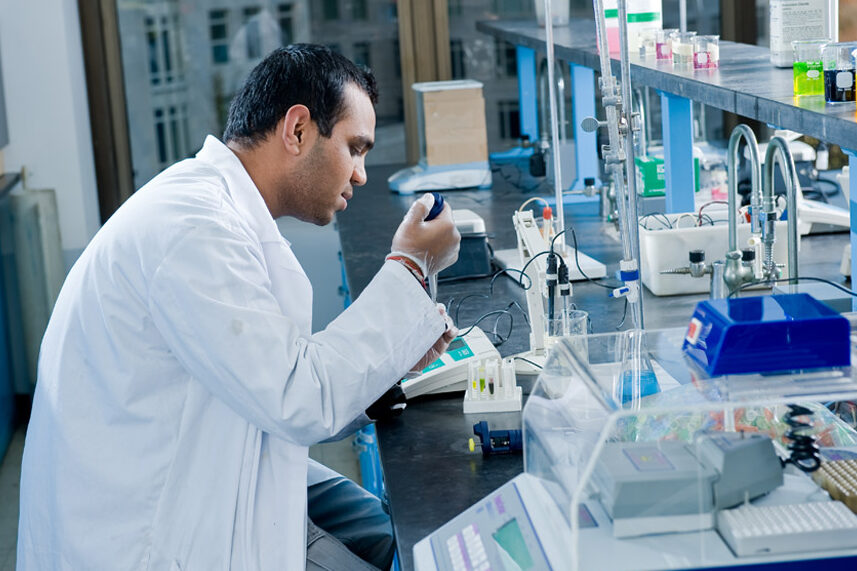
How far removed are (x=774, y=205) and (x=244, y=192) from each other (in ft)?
2.72

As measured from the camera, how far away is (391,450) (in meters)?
1.64

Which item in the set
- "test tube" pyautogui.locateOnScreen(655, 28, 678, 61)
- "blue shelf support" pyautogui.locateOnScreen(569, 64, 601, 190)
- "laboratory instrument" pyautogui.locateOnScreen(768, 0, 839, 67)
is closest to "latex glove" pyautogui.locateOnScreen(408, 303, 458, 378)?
"laboratory instrument" pyautogui.locateOnScreen(768, 0, 839, 67)

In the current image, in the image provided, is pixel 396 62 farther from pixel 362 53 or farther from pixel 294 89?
pixel 294 89

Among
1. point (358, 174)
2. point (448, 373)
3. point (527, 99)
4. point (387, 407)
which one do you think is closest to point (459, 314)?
point (448, 373)

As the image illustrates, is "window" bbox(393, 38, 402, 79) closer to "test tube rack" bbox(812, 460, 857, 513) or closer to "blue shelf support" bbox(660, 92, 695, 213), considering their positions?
"blue shelf support" bbox(660, 92, 695, 213)

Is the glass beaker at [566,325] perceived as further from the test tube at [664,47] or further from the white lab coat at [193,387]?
the test tube at [664,47]

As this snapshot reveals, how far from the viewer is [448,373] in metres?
1.87

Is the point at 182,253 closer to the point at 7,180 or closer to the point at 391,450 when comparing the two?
the point at 391,450

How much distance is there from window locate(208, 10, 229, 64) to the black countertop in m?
1.97

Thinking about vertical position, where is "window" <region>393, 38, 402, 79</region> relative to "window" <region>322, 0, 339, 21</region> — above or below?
below

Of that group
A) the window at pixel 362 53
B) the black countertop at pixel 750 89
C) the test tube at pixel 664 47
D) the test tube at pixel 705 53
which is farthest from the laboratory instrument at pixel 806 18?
the window at pixel 362 53

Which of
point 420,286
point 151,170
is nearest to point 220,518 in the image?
point 420,286

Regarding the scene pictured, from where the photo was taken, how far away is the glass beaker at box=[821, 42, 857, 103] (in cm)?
155

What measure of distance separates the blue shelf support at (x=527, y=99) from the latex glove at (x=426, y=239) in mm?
2625
